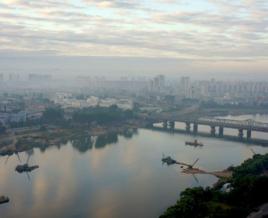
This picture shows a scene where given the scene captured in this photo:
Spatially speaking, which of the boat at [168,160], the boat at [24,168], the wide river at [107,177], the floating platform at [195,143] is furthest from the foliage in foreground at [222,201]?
the floating platform at [195,143]

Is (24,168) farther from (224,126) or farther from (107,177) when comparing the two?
(224,126)

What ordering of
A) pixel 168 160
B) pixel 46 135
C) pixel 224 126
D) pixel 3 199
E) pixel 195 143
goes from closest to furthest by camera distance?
pixel 3 199
pixel 168 160
pixel 195 143
pixel 46 135
pixel 224 126

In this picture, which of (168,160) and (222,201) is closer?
(222,201)

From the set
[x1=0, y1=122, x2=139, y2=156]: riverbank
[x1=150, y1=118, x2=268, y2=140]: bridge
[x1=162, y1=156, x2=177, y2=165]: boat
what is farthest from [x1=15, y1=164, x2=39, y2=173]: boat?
[x1=150, y1=118, x2=268, y2=140]: bridge

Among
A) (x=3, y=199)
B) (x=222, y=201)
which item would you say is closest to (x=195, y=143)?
(x=222, y=201)

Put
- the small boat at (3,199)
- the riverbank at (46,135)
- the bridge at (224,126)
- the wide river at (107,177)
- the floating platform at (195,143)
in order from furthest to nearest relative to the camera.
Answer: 1. the bridge at (224,126)
2. the floating platform at (195,143)
3. the riverbank at (46,135)
4. the small boat at (3,199)
5. the wide river at (107,177)

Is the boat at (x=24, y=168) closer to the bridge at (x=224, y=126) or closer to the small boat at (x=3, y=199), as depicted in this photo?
the small boat at (x=3, y=199)

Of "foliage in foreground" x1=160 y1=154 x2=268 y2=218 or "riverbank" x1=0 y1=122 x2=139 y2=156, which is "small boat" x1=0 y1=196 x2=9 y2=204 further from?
"riverbank" x1=0 y1=122 x2=139 y2=156

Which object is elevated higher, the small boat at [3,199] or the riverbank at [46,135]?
the riverbank at [46,135]

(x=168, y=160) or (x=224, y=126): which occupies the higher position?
(x=224, y=126)

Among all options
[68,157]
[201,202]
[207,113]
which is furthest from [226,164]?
[207,113]
